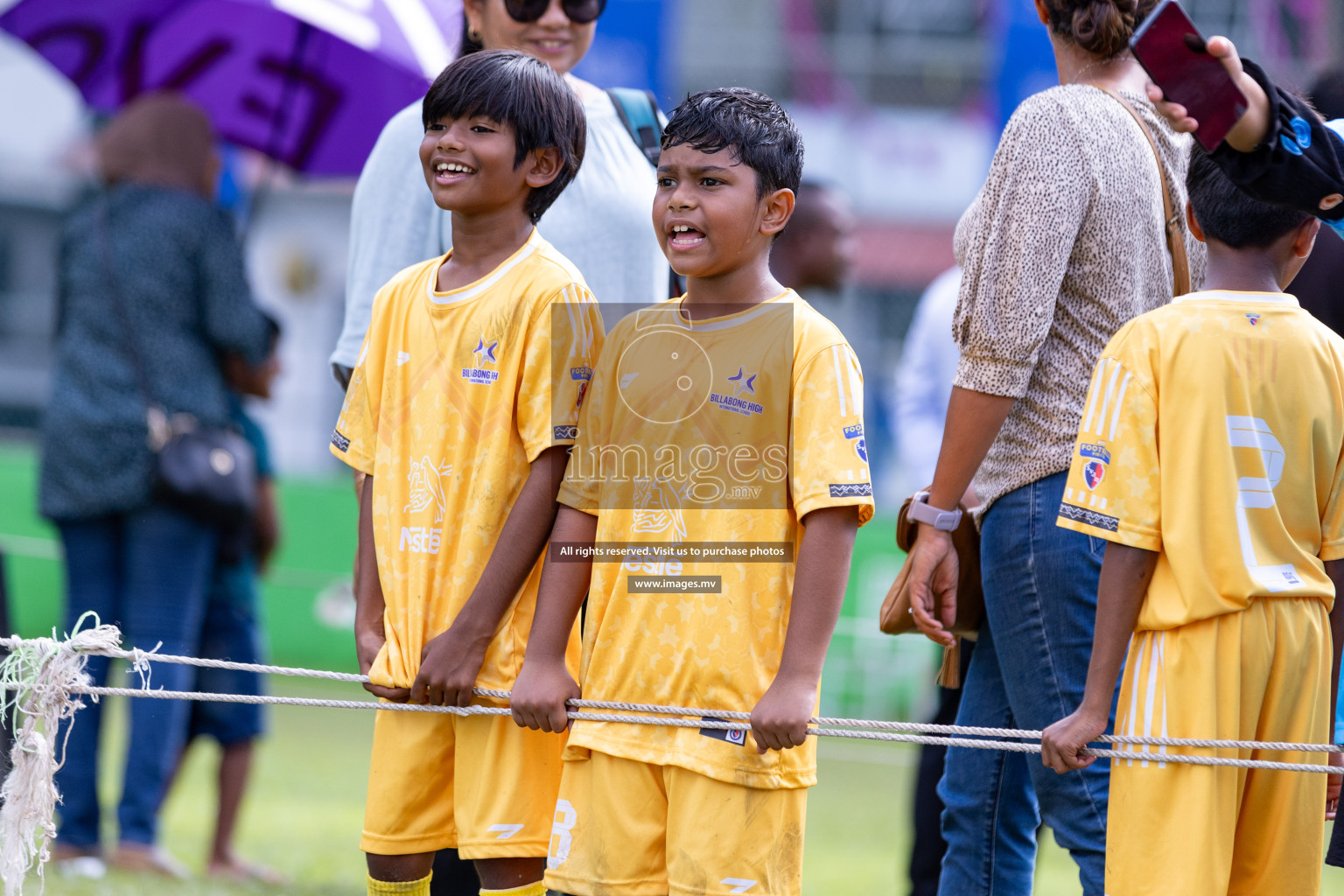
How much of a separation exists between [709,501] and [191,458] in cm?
262

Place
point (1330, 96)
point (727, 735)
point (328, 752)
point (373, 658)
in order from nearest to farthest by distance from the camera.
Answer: point (727, 735) → point (373, 658) → point (1330, 96) → point (328, 752)

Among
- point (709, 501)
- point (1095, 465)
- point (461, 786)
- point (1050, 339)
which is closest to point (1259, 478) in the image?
point (1095, 465)

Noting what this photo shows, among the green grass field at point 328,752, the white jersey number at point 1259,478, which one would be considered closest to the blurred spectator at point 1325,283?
the white jersey number at point 1259,478

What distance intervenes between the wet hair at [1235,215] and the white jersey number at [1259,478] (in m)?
0.29

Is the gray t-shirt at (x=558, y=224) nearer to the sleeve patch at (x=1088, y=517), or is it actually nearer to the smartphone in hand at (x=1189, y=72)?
the sleeve patch at (x=1088, y=517)

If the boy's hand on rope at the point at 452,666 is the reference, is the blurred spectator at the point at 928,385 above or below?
above

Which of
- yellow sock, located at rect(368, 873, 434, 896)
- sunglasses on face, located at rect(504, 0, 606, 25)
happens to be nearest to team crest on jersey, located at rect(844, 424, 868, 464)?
yellow sock, located at rect(368, 873, 434, 896)

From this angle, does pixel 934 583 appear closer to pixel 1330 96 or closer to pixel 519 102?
pixel 519 102

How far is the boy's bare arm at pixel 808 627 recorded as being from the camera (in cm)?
202

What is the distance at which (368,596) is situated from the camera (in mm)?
2340

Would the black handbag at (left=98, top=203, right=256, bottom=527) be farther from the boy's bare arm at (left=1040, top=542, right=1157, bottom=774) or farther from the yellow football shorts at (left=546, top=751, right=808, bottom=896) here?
the boy's bare arm at (left=1040, top=542, right=1157, bottom=774)

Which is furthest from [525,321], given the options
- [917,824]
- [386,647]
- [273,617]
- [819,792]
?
[273,617]

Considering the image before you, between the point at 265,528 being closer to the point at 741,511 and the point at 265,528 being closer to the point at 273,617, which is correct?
the point at 741,511

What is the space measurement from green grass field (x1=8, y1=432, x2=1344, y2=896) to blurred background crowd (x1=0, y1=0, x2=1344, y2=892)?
2cm
